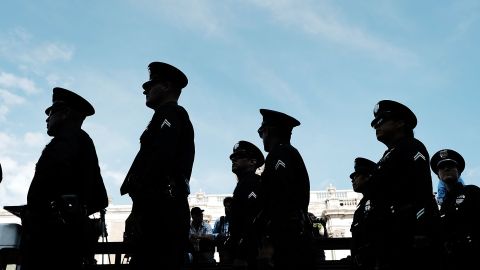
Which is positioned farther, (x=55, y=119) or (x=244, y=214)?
(x=244, y=214)

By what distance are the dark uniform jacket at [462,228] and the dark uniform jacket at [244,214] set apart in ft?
8.10

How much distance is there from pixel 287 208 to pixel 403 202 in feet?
4.25

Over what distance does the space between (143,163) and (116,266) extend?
7.88ft

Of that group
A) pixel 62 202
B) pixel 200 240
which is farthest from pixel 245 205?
pixel 62 202

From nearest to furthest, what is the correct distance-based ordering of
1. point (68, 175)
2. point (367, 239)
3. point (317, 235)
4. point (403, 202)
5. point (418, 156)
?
point (403, 202) → point (418, 156) → point (68, 175) → point (367, 239) → point (317, 235)

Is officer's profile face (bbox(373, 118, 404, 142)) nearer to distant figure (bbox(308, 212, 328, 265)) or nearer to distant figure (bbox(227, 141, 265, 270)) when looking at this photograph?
distant figure (bbox(308, 212, 328, 265))

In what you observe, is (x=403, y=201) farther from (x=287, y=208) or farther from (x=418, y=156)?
(x=287, y=208)

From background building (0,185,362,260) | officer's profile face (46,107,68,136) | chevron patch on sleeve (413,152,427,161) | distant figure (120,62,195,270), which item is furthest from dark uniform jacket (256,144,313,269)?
background building (0,185,362,260)

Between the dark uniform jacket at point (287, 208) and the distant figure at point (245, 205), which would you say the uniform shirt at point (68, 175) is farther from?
the distant figure at point (245, 205)

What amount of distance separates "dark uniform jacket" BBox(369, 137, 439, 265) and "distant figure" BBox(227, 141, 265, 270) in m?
1.78

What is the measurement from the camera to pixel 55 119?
17.8ft

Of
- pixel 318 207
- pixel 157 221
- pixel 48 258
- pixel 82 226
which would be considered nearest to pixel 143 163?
pixel 157 221

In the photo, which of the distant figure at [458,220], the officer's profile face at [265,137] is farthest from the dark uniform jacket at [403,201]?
the officer's profile face at [265,137]

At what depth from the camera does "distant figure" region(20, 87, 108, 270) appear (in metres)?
4.57
